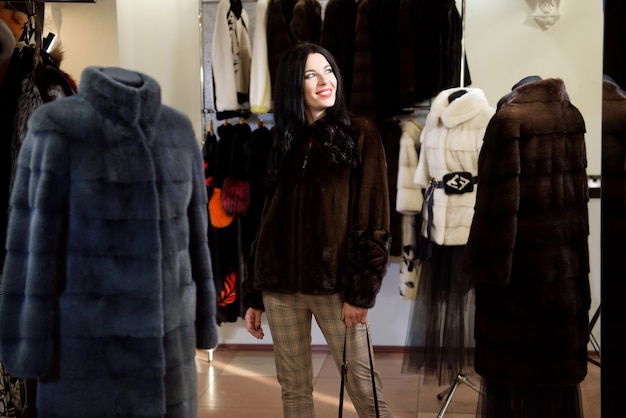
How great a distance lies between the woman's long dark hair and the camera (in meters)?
1.85

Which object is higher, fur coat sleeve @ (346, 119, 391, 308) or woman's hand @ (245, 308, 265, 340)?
fur coat sleeve @ (346, 119, 391, 308)

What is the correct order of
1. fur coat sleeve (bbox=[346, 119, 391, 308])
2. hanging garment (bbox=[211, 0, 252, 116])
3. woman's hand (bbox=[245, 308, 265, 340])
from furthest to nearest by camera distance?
hanging garment (bbox=[211, 0, 252, 116]), woman's hand (bbox=[245, 308, 265, 340]), fur coat sleeve (bbox=[346, 119, 391, 308])

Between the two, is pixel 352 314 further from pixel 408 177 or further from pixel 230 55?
pixel 230 55

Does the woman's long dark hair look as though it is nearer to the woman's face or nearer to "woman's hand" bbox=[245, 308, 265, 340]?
the woman's face

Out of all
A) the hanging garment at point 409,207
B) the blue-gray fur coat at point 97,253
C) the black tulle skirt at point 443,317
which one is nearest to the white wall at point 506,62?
the hanging garment at point 409,207

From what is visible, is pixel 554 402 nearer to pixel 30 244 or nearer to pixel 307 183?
pixel 307 183

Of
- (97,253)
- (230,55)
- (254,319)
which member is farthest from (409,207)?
(97,253)

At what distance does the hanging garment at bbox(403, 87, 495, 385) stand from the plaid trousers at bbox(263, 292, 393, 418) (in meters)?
1.01

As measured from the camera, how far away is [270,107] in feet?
11.0

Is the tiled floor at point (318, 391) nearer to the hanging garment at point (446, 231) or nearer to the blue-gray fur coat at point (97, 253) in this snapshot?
the hanging garment at point (446, 231)

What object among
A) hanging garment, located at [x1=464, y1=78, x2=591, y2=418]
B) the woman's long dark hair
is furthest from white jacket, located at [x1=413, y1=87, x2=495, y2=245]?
the woman's long dark hair

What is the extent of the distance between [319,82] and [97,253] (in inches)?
32.6

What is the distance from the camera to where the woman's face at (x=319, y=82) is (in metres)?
1.88

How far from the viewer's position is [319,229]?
6.08 ft
